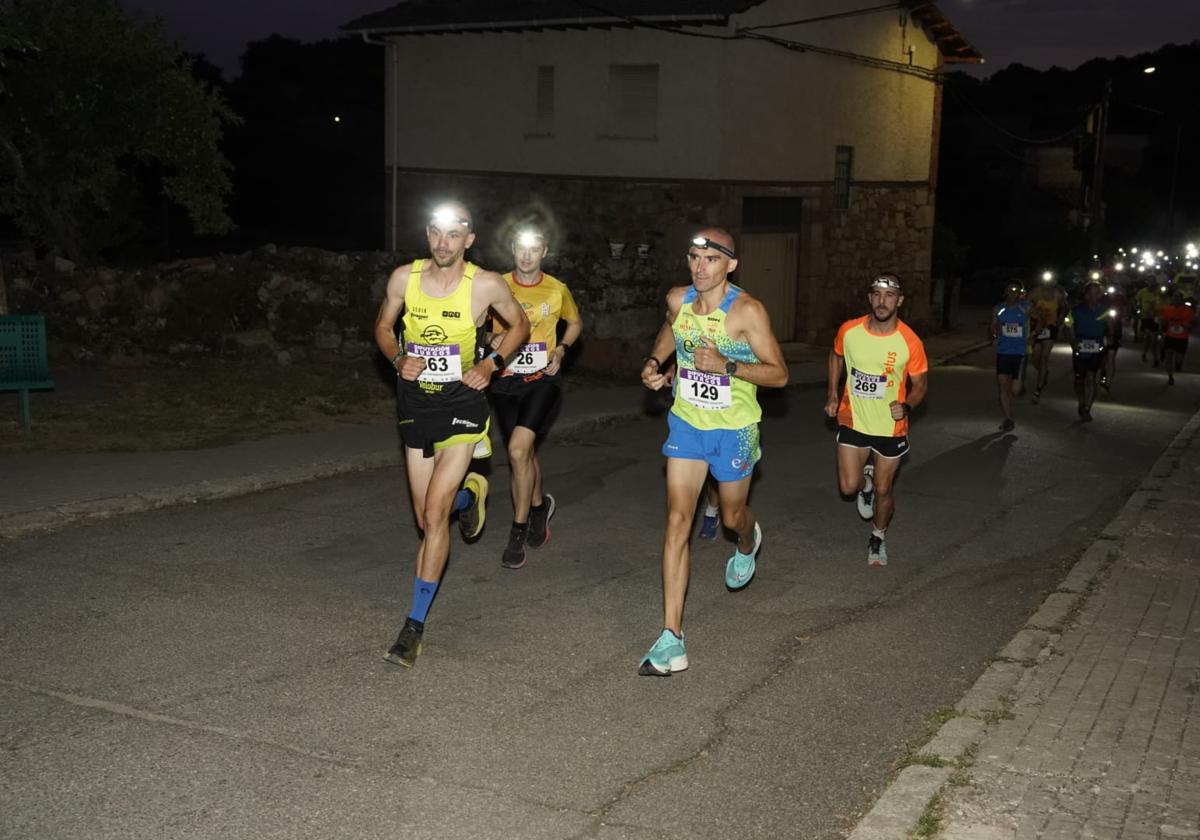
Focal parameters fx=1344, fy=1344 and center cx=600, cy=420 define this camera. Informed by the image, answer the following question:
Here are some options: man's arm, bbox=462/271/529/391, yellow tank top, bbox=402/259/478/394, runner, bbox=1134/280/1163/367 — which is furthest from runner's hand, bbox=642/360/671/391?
runner, bbox=1134/280/1163/367

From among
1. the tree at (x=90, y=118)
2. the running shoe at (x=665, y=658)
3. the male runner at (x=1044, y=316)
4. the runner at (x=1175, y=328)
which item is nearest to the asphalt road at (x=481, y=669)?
the running shoe at (x=665, y=658)

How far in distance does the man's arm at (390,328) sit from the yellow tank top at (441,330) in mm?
76

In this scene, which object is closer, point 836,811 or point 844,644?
point 836,811

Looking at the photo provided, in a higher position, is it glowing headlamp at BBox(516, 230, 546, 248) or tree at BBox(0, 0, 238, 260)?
tree at BBox(0, 0, 238, 260)

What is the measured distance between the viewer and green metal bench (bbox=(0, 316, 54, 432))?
1218 centimetres

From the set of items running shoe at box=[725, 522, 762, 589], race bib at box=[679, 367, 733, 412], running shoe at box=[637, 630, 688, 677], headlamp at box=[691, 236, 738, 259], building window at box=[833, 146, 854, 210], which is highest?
building window at box=[833, 146, 854, 210]

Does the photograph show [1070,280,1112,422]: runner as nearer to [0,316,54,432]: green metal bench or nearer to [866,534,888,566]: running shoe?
[866,534,888,566]: running shoe

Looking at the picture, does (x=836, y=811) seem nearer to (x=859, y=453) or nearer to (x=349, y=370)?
(x=859, y=453)

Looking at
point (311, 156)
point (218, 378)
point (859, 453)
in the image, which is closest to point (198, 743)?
point (859, 453)

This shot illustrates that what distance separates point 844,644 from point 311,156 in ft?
165

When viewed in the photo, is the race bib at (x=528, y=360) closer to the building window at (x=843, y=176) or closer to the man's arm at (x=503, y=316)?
the man's arm at (x=503, y=316)

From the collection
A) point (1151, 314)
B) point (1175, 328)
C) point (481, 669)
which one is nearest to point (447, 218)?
point (481, 669)

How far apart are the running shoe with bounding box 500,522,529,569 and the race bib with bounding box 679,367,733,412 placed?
2178 millimetres

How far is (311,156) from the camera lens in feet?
179
